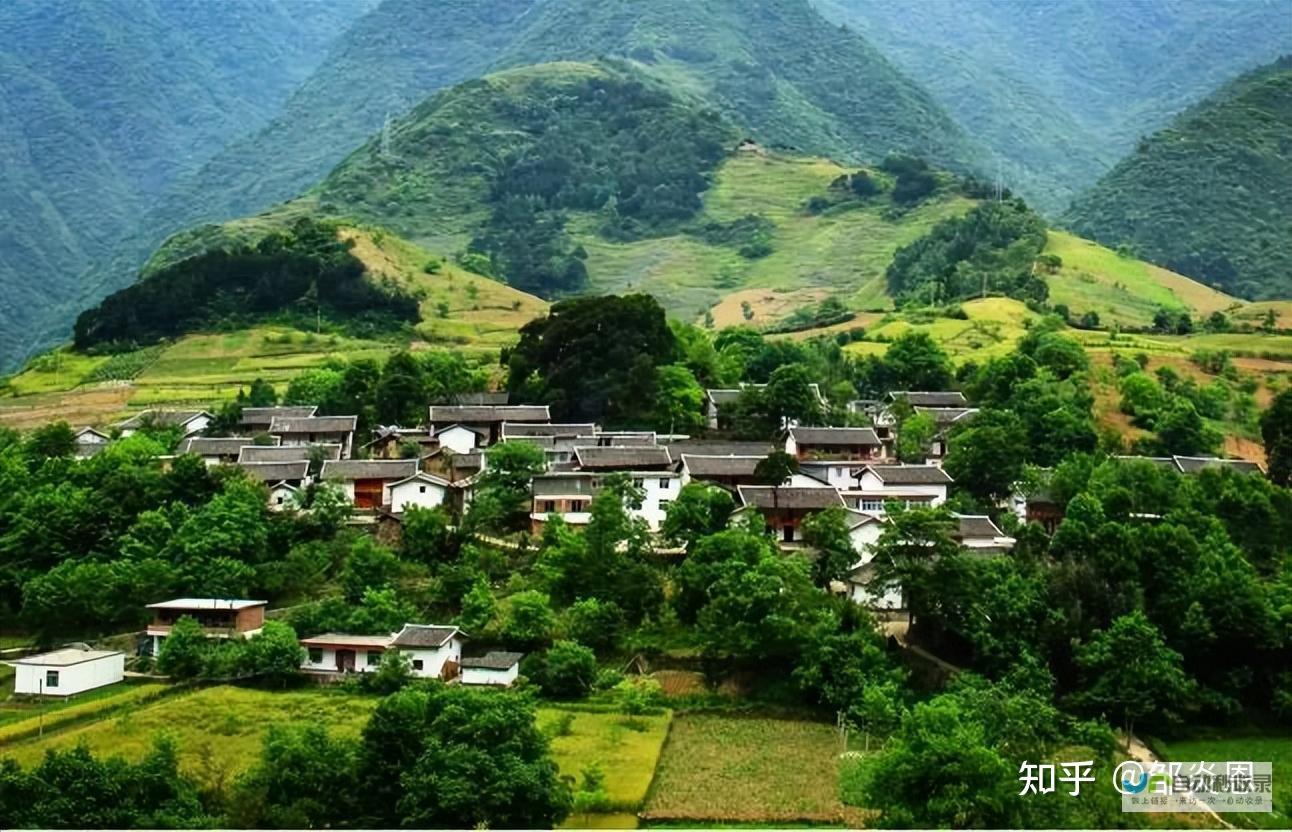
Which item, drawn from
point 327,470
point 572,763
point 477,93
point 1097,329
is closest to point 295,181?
point 477,93

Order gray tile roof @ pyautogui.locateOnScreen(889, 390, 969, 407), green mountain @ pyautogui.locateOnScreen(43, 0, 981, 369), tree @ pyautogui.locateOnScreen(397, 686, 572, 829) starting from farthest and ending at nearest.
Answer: green mountain @ pyautogui.locateOnScreen(43, 0, 981, 369)
gray tile roof @ pyautogui.locateOnScreen(889, 390, 969, 407)
tree @ pyautogui.locateOnScreen(397, 686, 572, 829)

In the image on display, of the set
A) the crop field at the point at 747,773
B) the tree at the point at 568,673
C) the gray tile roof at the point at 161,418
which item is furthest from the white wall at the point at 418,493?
the crop field at the point at 747,773

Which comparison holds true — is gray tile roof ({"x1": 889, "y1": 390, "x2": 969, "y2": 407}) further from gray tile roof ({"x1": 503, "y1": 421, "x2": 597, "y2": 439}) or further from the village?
gray tile roof ({"x1": 503, "y1": 421, "x2": 597, "y2": 439})

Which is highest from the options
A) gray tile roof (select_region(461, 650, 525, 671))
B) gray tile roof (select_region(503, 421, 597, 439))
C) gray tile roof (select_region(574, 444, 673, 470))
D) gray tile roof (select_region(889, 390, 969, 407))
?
gray tile roof (select_region(889, 390, 969, 407))

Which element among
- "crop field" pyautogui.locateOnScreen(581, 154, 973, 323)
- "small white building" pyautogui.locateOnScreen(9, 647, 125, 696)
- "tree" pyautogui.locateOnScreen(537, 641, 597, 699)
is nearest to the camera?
→ "tree" pyautogui.locateOnScreen(537, 641, 597, 699)

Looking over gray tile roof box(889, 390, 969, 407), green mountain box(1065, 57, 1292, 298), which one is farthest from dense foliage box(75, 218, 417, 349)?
green mountain box(1065, 57, 1292, 298)

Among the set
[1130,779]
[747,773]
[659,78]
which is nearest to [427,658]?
[747,773]

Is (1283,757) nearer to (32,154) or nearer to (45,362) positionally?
(45,362)
